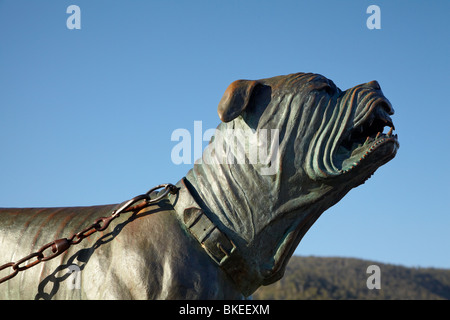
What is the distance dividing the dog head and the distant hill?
22.9 m

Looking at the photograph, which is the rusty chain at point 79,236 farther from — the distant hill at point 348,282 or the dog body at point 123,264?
the distant hill at point 348,282

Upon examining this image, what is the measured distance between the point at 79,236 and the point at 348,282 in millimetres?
29896

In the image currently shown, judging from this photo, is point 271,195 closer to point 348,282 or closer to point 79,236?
point 79,236

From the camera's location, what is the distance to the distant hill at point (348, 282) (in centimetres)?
3000

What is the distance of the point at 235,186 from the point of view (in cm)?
484

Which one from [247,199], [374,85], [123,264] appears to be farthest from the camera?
[374,85]

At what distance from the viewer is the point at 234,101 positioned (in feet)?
16.1

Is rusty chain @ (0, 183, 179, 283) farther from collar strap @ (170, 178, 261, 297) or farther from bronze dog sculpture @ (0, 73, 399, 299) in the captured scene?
collar strap @ (170, 178, 261, 297)

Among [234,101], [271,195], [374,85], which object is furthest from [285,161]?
[374,85]

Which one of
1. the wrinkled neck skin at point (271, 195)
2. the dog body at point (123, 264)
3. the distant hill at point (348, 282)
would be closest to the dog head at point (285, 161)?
the wrinkled neck skin at point (271, 195)

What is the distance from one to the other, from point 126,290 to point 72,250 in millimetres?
652

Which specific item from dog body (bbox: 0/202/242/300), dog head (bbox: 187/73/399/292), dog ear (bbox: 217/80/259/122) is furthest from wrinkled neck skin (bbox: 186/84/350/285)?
dog body (bbox: 0/202/242/300)

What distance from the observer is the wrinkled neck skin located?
4789mm
